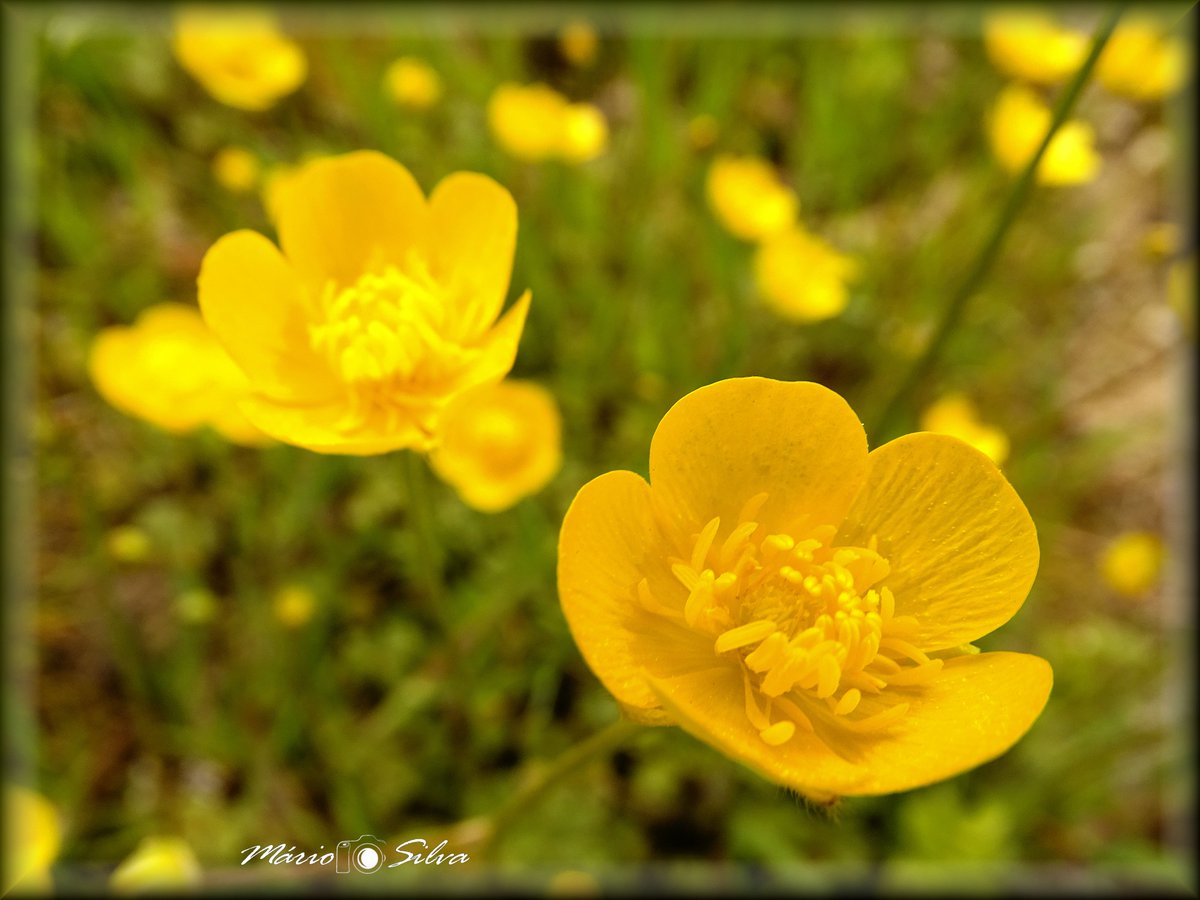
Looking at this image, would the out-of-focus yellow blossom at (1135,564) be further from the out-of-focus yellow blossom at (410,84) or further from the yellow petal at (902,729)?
the out-of-focus yellow blossom at (410,84)

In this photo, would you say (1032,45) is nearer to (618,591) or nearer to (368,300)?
(368,300)

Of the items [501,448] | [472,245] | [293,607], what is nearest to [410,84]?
[501,448]

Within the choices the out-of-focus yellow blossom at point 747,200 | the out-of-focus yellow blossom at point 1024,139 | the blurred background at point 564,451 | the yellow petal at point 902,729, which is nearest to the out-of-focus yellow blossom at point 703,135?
the blurred background at point 564,451

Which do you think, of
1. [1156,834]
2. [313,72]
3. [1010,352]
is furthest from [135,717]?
[1010,352]

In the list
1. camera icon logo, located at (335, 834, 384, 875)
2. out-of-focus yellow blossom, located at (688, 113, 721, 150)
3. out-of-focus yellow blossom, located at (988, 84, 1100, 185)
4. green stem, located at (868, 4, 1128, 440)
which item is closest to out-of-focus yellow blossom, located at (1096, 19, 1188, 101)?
out-of-focus yellow blossom, located at (988, 84, 1100, 185)

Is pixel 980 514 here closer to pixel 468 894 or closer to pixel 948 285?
pixel 468 894
